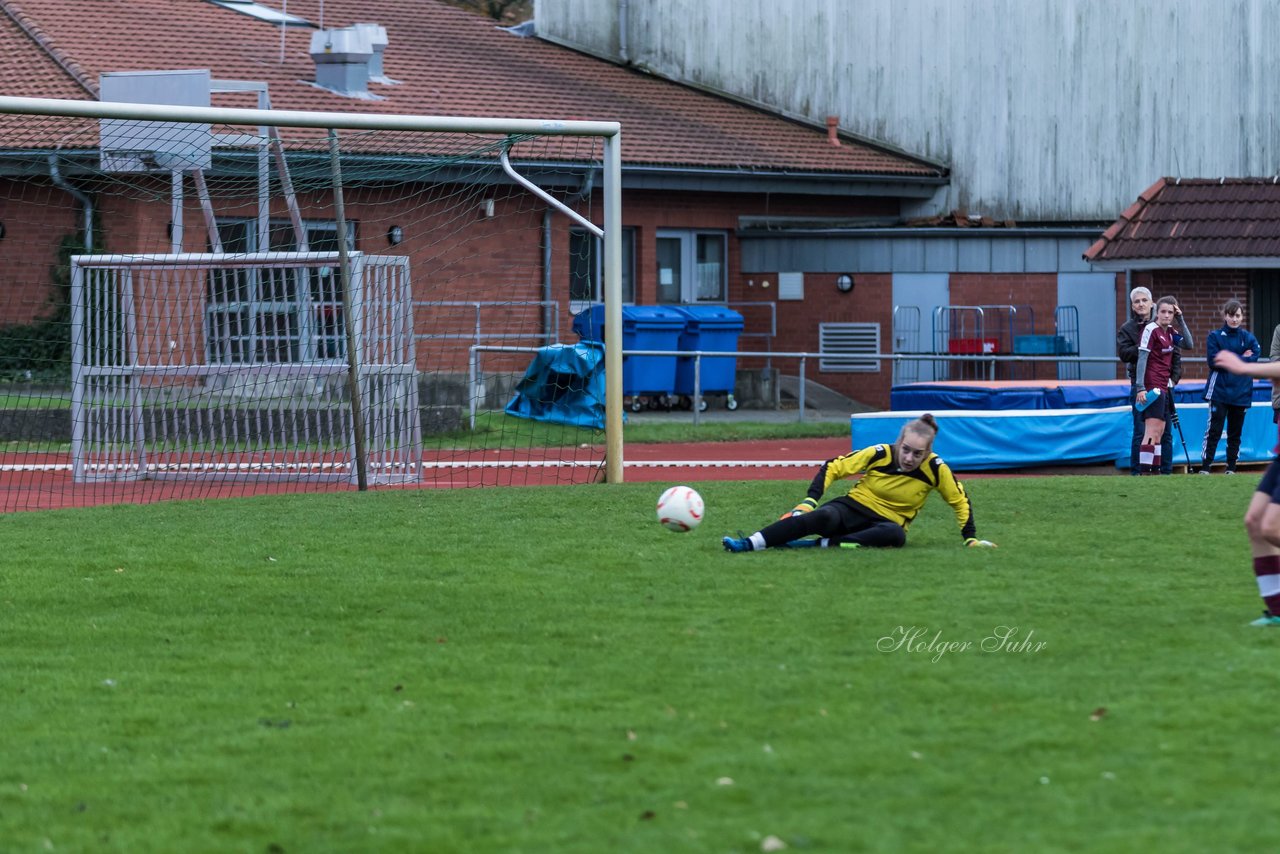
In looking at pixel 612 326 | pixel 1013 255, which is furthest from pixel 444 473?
pixel 1013 255

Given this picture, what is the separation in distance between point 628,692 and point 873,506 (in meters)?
4.22

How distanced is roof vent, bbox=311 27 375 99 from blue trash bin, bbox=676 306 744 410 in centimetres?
641

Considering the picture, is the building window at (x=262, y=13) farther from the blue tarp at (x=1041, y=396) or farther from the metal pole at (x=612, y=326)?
the metal pole at (x=612, y=326)

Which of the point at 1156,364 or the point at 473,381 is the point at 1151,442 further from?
the point at 473,381

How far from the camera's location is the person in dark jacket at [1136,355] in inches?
642

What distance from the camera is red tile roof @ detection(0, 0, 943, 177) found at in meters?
27.3

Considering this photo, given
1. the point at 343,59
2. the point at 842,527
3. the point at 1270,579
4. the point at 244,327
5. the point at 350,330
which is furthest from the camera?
the point at 343,59

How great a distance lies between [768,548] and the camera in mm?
10859

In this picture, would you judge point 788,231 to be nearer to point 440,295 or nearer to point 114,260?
point 440,295

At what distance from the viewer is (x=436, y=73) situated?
30484 mm

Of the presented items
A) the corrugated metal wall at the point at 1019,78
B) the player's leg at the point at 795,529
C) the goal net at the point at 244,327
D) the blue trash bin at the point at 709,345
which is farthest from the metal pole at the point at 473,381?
the corrugated metal wall at the point at 1019,78

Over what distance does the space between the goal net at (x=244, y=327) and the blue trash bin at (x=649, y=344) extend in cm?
339

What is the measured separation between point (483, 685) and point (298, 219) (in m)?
10.8

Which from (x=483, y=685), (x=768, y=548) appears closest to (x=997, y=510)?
(x=768, y=548)
